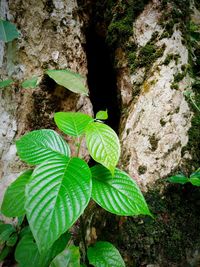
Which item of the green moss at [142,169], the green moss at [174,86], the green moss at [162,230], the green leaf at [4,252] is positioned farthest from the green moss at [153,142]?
the green leaf at [4,252]

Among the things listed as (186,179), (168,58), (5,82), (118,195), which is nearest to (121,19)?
(168,58)

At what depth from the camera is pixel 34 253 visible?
0.94 m

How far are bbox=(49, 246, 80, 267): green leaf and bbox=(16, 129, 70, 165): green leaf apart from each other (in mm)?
324

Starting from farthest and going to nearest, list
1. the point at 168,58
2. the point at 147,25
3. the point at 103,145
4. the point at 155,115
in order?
1. the point at 147,25
2. the point at 168,58
3. the point at 155,115
4. the point at 103,145

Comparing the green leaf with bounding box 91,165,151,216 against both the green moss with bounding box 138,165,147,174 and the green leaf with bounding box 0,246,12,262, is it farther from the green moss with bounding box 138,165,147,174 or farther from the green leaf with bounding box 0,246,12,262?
the green leaf with bounding box 0,246,12,262

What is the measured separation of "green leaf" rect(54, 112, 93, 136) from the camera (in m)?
0.84

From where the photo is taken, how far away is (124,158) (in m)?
1.29

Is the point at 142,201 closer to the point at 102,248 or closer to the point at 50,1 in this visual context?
the point at 102,248

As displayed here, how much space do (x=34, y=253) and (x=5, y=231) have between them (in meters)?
0.37

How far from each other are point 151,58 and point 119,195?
1.06 metres

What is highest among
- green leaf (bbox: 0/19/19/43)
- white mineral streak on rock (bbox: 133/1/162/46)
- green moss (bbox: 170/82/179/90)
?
white mineral streak on rock (bbox: 133/1/162/46)

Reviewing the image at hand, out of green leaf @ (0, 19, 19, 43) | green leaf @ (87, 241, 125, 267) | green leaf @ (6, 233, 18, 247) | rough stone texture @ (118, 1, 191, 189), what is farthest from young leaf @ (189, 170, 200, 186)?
green leaf @ (0, 19, 19, 43)

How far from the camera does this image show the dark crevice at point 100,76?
1994 mm

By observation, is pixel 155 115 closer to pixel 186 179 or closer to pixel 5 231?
pixel 186 179
